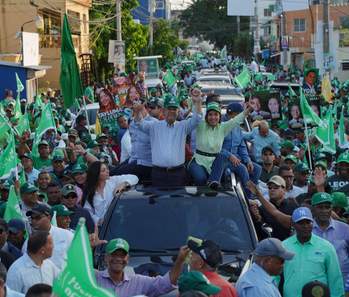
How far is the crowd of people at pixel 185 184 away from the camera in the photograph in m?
6.32

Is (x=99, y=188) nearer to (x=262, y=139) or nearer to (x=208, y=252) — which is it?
(x=208, y=252)

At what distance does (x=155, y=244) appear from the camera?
8242 mm

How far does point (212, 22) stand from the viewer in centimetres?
10594

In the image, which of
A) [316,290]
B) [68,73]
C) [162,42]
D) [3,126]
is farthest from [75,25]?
[316,290]

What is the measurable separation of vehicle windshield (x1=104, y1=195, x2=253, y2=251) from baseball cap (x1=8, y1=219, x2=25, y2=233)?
0.77 meters

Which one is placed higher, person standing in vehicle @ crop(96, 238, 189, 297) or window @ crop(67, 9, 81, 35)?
window @ crop(67, 9, 81, 35)

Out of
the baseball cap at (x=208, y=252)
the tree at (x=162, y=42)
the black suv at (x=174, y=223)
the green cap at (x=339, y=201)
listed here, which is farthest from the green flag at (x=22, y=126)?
the tree at (x=162, y=42)

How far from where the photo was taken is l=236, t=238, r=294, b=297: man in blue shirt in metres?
6.21

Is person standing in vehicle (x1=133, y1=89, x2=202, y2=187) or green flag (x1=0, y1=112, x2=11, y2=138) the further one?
green flag (x1=0, y1=112, x2=11, y2=138)

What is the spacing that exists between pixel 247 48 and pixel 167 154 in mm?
84889

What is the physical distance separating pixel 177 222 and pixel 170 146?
1.37m

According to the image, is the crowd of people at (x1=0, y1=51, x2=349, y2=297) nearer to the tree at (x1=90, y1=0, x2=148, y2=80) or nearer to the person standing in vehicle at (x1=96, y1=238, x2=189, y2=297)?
the person standing in vehicle at (x1=96, y1=238, x2=189, y2=297)

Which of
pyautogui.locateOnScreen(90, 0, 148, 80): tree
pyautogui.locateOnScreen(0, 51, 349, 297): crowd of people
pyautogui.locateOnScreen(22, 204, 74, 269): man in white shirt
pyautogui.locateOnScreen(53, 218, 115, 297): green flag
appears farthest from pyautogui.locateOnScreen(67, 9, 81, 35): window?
pyautogui.locateOnScreen(53, 218, 115, 297): green flag

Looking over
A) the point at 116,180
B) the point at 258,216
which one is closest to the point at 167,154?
the point at 116,180
